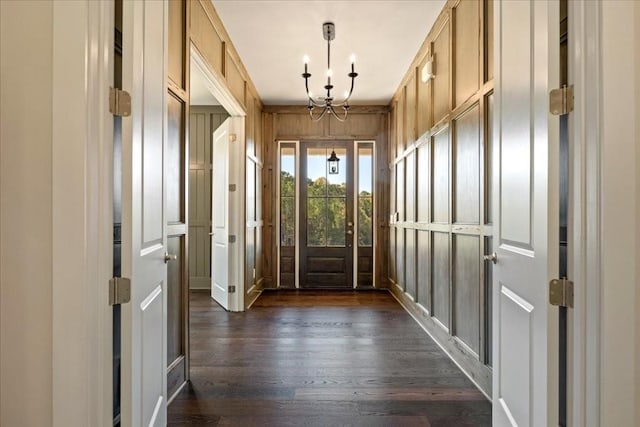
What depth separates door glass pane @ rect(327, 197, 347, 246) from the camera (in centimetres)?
603

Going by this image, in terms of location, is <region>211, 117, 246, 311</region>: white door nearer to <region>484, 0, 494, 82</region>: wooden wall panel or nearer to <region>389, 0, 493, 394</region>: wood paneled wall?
<region>389, 0, 493, 394</region>: wood paneled wall

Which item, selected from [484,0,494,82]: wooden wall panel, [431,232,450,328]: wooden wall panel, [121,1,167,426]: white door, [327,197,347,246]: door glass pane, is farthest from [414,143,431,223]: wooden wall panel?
[121,1,167,426]: white door

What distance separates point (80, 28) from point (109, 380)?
1163 mm

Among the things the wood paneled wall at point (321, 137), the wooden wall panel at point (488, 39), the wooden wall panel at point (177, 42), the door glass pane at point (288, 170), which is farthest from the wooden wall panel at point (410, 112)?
the wooden wall panel at point (177, 42)

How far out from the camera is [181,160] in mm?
2527

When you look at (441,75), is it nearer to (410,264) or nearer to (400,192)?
(400,192)

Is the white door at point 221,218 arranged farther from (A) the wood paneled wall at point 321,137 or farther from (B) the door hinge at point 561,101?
(B) the door hinge at point 561,101

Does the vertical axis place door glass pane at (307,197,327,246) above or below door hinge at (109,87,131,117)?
below

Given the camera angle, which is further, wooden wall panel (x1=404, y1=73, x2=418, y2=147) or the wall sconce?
wooden wall panel (x1=404, y1=73, x2=418, y2=147)
